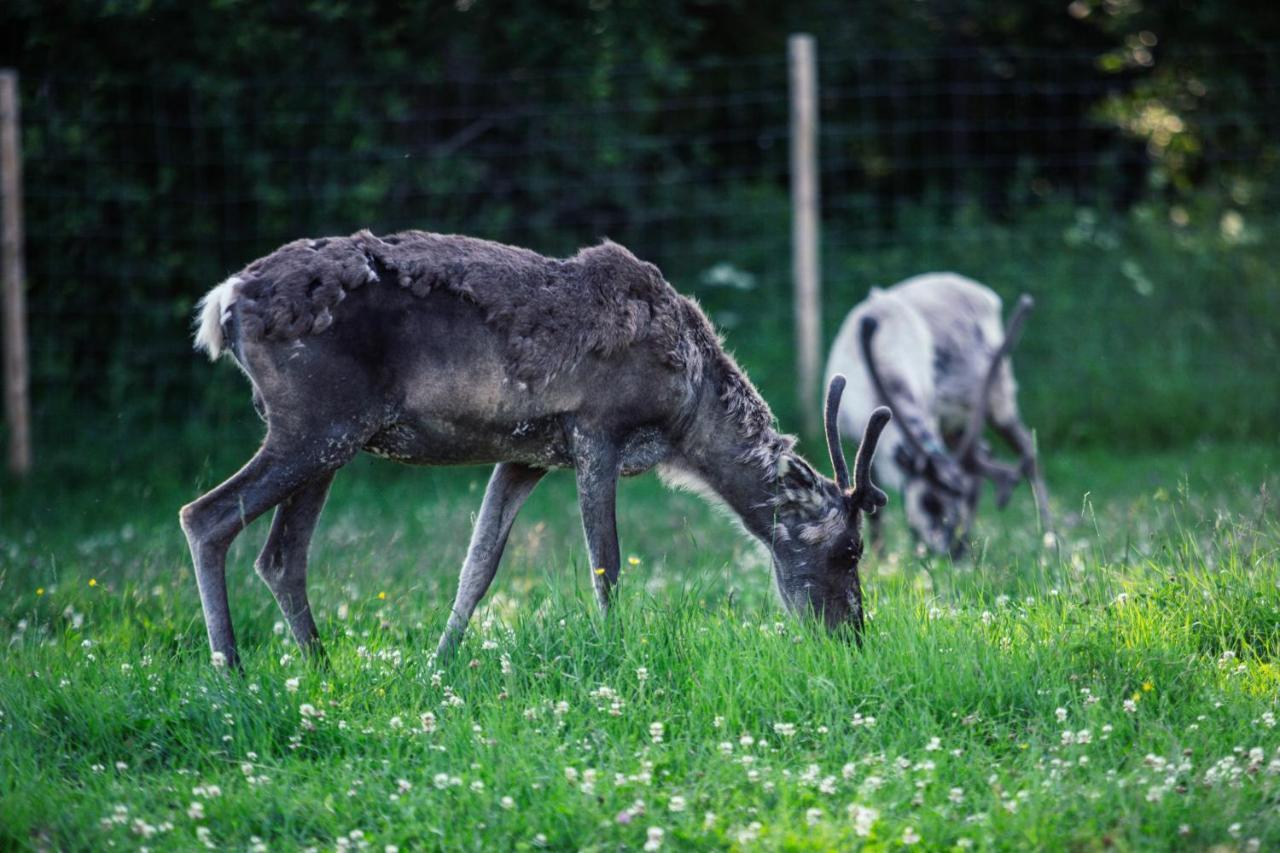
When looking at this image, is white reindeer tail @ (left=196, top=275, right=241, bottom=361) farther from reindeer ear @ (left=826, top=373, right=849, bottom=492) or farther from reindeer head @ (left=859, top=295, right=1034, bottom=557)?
reindeer head @ (left=859, top=295, right=1034, bottom=557)

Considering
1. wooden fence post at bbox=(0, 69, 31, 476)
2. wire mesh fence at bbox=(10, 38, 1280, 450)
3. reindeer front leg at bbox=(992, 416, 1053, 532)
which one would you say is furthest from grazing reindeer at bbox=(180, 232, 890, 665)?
wooden fence post at bbox=(0, 69, 31, 476)

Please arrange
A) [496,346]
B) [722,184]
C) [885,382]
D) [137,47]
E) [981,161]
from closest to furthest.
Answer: [496,346] < [885,382] < [137,47] < [722,184] < [981,161]

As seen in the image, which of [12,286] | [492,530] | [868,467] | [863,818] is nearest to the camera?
[863,818]

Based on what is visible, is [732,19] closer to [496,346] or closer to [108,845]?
[496,346]

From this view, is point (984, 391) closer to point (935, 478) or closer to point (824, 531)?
point (935, 478)

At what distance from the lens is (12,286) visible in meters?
9.59

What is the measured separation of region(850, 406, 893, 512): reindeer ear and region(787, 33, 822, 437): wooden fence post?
4.96 m

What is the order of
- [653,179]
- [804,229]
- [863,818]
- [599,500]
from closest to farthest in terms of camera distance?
[863,818] < [599,500] < [804,229] < [653,179]

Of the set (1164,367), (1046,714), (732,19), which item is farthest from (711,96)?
(1046,714)

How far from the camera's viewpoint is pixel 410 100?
11.9 m

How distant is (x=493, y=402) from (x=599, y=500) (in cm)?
57

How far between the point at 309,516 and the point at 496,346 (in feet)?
3.32

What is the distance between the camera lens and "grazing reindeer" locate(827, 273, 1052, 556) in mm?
8148

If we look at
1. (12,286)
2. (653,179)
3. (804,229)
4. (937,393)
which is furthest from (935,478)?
(12,286)
